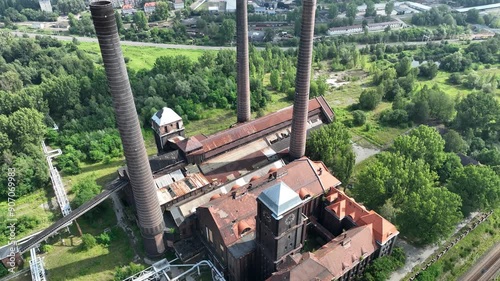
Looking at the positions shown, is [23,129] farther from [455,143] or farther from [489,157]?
[489,157]

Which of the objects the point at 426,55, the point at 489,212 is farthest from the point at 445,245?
the point at 426,55

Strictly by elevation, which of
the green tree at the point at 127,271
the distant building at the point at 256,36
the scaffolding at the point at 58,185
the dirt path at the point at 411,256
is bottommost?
the dirt path at the point at 411,256

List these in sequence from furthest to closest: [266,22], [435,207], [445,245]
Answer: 1. [266,22]
2. [445,245]
3. [435,207]

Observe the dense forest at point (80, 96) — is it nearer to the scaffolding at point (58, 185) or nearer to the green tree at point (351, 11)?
the scaffolding at point (58, 185)

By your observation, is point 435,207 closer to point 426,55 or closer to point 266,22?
point 426,55

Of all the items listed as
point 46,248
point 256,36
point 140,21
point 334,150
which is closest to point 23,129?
point 46,248

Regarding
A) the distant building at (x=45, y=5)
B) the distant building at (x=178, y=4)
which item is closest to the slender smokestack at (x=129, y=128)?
the distant building at (x=178, y=4)
